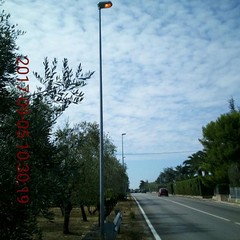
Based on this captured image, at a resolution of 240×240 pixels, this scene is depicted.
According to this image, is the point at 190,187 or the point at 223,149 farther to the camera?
the point at 190,187

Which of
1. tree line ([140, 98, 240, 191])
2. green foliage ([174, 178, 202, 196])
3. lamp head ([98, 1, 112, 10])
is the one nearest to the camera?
lamp head ([98, 1, 112, 10])

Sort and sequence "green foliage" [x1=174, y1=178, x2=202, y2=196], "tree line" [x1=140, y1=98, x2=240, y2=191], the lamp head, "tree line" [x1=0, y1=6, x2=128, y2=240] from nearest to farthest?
1. "tree line" [x1=0, y1=6, x2=128, y2=240]
2. the lamp head
3. "tree line" [x1=140, y1=98, x2=240, y2=191]
4. "green foliage" [x1=174, y1=178, x2=202, y2=196]

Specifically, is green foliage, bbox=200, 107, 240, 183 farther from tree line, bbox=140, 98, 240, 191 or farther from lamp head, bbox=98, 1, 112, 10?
lamp head, bbox=98, 1, 112, 10

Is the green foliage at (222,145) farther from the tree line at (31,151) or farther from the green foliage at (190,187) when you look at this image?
the tree line at (31,151)

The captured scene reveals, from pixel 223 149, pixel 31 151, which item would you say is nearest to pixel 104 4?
pixel 31 151

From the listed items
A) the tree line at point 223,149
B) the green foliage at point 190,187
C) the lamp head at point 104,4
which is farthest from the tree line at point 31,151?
the green foliage at point 190,187

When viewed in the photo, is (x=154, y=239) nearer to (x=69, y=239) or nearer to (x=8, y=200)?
(x=69, y=239)

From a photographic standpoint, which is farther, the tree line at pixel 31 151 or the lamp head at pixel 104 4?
the lamp head at pixel 104 4

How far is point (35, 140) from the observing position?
4582 millimetres

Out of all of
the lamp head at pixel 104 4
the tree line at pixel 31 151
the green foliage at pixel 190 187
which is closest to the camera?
the tree line at pixel 31 151

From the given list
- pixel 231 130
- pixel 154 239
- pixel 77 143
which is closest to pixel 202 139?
pixel 231 130

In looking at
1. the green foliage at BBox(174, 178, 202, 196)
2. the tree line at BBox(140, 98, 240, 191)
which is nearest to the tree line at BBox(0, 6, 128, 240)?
the tree line at BBox(140, 98, 240, 191)

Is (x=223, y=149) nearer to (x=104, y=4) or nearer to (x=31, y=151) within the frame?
(x=104, y=4)

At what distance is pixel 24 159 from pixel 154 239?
36.6 feet
